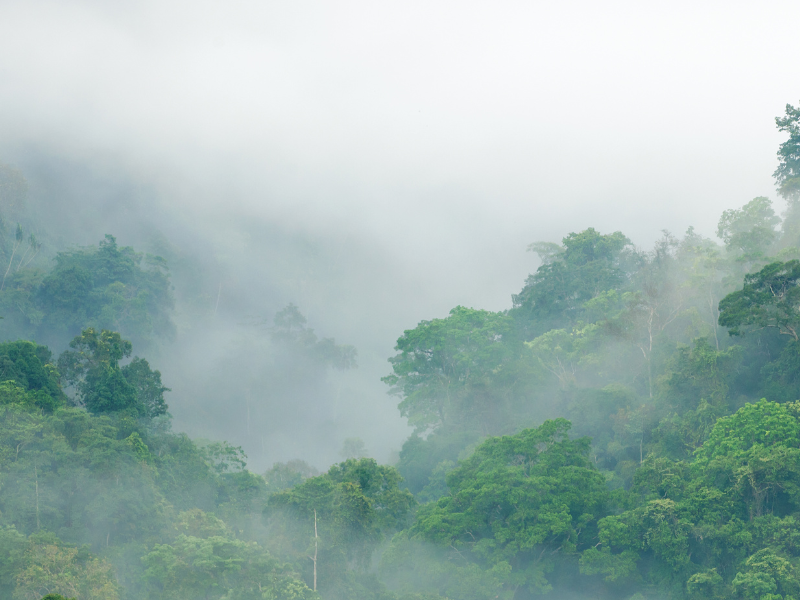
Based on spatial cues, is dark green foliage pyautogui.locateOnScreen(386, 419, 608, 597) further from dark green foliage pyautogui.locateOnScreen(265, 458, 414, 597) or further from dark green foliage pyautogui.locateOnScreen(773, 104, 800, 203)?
dark green foliage pyautogui.locateOnScreen(773, 104, 800, 203)

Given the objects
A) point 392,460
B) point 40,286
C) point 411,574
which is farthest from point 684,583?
point 40,286

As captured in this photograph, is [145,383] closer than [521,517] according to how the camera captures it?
No

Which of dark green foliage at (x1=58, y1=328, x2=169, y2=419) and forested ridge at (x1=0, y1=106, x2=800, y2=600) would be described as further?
dark green foliage at (x1=58, y1=328, x2=169, y2=419)

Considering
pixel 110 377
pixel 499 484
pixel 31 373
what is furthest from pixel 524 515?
pixel 31 373

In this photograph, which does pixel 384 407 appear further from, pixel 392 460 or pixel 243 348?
pixel 392 460

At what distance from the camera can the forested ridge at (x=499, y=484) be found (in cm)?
2558

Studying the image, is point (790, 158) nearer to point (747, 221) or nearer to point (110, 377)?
point (747, 221)

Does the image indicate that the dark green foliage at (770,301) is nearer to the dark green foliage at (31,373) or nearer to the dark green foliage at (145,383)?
the dark green foliage at (145,383)

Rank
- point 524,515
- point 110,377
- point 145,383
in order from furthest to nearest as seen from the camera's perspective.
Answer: point 145,383, point 110,377, point 524,515

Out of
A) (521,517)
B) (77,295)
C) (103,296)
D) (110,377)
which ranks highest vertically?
(103,296)

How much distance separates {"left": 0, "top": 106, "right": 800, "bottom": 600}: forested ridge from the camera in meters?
25.6

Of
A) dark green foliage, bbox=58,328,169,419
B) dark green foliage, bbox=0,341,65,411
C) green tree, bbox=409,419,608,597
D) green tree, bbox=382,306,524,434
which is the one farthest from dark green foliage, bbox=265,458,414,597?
green tree, bbox=382,306,524,434

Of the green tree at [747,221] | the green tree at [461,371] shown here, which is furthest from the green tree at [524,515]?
the green tree at [747,221]

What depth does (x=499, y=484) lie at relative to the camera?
1180 inches
